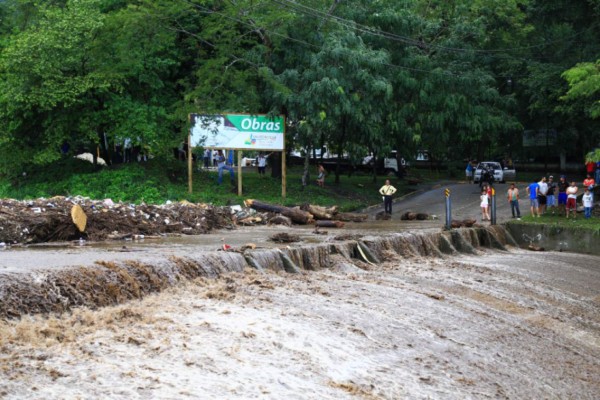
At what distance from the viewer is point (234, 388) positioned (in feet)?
29.3

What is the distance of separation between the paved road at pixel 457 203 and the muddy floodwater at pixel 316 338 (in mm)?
13656

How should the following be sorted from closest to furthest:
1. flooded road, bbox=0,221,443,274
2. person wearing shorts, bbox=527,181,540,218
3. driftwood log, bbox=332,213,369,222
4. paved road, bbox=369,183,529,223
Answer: flooded road, bbox=0,221,443,274
driftwood log, bbox=332,213,369,222
person wearing shorts, bbox=527,181,540,218
paved road, bbox=369,183,529,223

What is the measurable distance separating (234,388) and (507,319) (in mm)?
8058

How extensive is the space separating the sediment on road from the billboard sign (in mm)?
10873

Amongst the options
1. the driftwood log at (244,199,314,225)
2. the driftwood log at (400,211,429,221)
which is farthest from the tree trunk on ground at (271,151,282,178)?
the driftwood log at (244,199,314,225)

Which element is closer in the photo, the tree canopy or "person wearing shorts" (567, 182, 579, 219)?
"person wearing shorts" (567, 182, 579, 219)

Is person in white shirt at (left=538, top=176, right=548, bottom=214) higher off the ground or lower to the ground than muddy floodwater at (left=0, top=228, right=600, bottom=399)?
higher

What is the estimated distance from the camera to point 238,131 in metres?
32.7

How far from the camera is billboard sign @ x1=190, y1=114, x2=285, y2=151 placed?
32.2m

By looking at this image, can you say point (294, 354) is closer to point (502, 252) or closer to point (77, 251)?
point (77, 251)

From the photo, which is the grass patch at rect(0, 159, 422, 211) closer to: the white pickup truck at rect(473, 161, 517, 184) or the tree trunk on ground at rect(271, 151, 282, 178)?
the tree trunk on ground at rect(271, 151, 282, 178)

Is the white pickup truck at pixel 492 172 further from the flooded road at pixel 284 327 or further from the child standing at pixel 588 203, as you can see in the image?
the flooded road at pixel 284 327

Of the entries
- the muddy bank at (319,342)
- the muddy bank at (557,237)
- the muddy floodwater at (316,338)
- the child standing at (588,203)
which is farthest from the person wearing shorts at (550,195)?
the muddy bank at (319,342)

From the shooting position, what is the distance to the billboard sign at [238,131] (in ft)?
106
